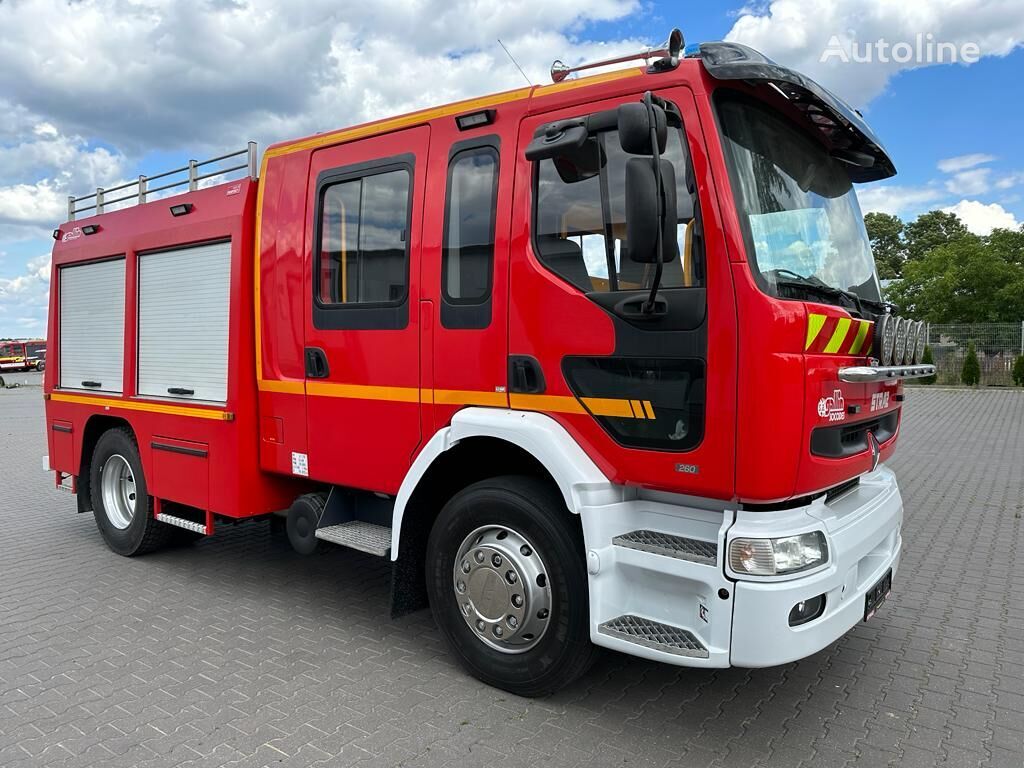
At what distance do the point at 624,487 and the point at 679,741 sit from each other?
1.10 m

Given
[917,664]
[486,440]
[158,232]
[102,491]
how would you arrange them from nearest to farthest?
[486,440] < [917,664] < [158,232] < [102,491]

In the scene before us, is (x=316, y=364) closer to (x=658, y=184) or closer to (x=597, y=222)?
(x=597, y=222)

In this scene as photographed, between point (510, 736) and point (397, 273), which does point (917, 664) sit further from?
point (397, 273)

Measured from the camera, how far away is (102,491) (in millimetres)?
6441

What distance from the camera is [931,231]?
58844 mm

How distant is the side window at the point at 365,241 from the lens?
4234mm

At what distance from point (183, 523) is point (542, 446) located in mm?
3281

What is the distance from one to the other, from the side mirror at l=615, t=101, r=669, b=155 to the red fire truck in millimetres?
10

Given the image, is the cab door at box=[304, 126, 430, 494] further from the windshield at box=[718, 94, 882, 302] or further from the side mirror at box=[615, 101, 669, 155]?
the windshield at box=[718, 94, 882, 302]

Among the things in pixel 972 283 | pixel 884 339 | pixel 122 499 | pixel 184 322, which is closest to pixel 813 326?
pixel 884 339

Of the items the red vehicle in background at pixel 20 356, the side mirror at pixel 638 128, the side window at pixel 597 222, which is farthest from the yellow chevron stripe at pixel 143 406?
the red vehicle in background at pixel 20 356

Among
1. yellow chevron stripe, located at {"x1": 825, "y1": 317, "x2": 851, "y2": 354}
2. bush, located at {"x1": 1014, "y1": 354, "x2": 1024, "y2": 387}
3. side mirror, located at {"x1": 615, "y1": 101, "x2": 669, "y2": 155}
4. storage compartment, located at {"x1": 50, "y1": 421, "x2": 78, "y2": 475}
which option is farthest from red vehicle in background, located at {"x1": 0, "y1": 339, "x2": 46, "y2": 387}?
yellow chevron stripe, located at {"x1": 825, "y1": 317, "x2": 851, "y2": 354}

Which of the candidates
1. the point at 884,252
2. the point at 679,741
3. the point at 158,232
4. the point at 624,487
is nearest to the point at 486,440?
the point at 624,487

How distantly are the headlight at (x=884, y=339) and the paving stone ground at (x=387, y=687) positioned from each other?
1.64 meters
